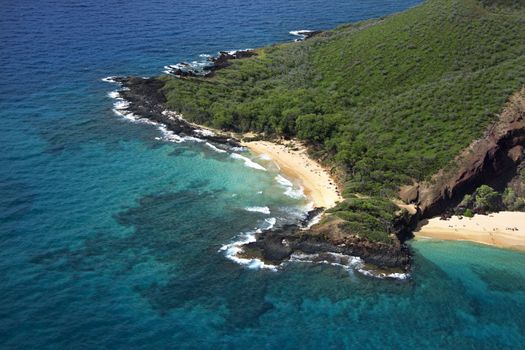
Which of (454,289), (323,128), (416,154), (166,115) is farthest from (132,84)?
(454,289)

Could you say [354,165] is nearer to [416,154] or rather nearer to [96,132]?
[416,154]

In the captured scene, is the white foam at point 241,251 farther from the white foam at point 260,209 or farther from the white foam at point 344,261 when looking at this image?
the white foam at point 260,209

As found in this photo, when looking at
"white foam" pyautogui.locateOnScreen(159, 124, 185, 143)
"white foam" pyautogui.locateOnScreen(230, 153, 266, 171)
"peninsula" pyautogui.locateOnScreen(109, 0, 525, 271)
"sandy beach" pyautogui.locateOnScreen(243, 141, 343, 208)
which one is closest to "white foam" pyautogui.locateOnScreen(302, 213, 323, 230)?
"peninsula" pyautogui.locateOnScreen(109, 0, 525, 271)

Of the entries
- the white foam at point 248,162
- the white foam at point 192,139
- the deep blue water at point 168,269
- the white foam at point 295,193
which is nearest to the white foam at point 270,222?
the deep blue water at point 168,269

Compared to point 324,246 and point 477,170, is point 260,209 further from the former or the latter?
point 477,170

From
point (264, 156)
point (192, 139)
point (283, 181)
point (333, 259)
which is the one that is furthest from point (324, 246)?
point (192, 139)

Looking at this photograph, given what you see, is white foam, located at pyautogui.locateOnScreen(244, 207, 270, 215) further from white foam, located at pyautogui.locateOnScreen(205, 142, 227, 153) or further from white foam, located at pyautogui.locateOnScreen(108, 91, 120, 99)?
white foam, located at pyautogui.locateOnScreen(108, 91, 120, 99)
